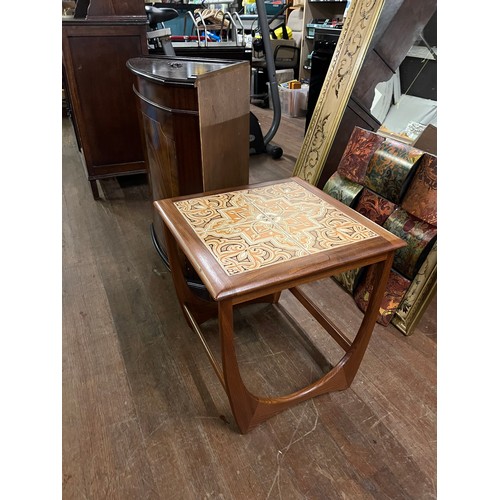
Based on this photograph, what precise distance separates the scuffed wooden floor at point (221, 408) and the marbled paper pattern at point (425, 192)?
0.49m

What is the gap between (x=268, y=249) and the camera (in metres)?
1.01

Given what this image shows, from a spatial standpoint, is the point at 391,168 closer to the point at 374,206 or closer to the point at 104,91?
the point at 374,206

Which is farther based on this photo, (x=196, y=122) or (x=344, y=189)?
(x=344, y=189)

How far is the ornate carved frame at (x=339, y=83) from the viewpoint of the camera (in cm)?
194

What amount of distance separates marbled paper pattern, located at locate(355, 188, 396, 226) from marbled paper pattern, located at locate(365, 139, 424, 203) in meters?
0.02

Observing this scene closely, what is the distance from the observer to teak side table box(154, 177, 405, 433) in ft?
3.05

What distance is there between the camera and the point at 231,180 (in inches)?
61.2

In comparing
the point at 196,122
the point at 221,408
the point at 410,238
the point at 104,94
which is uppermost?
the point at 196,122

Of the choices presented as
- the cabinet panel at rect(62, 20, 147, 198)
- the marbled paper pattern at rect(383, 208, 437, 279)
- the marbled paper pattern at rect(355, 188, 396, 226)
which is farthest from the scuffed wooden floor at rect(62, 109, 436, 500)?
the cabinet panel at rect(62, 20, 147, 198)

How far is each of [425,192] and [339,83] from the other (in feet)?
3.09

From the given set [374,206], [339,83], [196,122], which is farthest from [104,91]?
[374,206]

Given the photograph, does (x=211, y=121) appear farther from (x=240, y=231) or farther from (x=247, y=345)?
(x=247, y=345)

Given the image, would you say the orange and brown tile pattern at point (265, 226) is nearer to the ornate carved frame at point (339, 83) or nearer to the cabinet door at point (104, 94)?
the ornate carved frame at point (339, 83)

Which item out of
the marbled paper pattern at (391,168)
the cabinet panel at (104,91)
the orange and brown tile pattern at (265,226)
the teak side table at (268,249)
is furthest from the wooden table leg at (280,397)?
the cabinet panel at (104,91)
